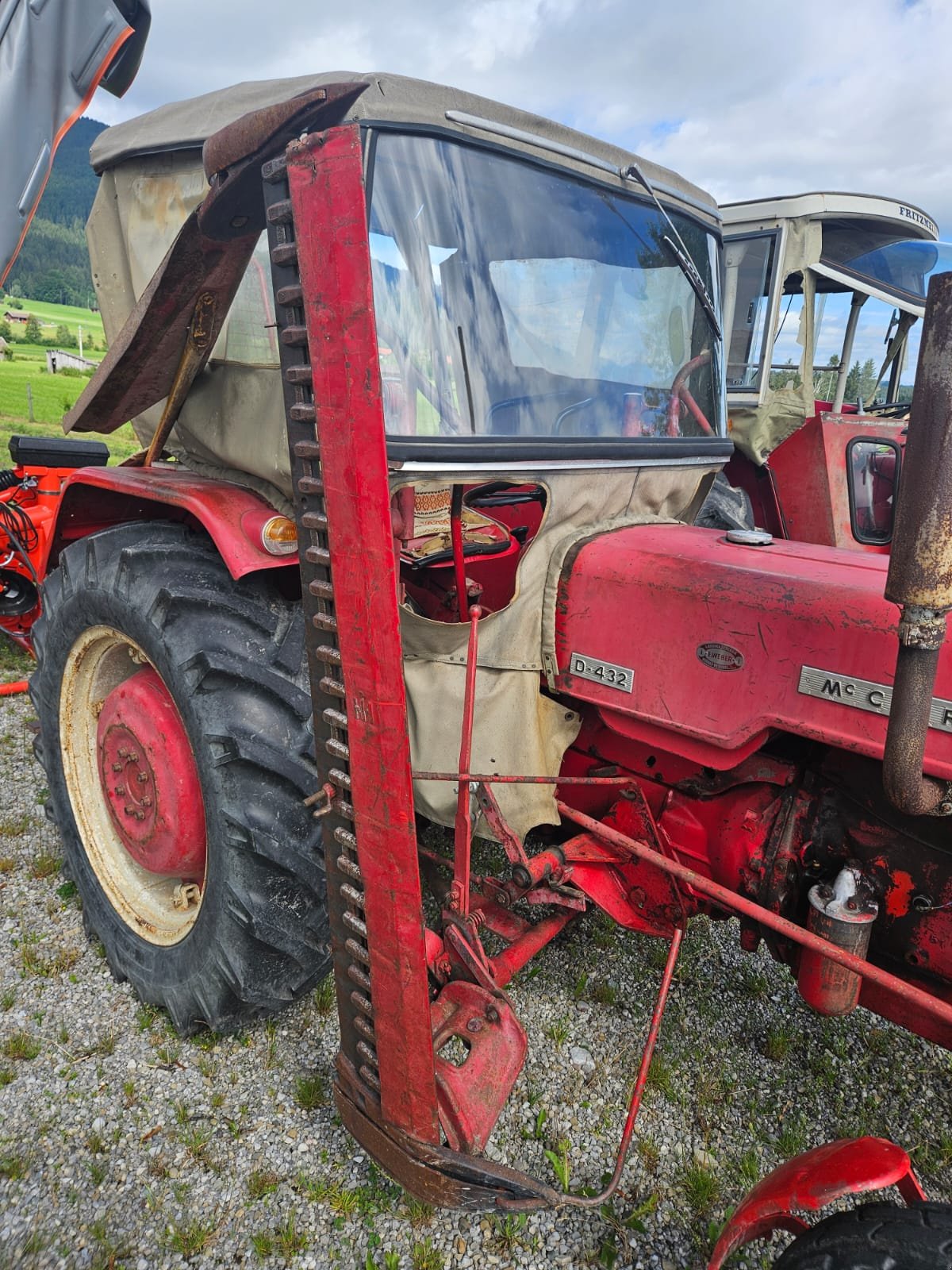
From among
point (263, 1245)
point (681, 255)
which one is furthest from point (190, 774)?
point (681, 255)

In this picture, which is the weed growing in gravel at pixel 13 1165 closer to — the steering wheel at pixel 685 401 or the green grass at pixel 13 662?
the steering wheel at pixel 685 401

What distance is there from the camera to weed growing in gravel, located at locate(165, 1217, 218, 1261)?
1.57 meters

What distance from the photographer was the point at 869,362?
7.07 meters

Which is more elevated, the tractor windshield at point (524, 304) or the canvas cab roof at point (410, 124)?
the canvas cab roof at point (410, 124)

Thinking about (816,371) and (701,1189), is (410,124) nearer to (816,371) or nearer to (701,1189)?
(701,1189)

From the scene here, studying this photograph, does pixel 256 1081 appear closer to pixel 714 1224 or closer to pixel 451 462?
pixel 714 1224

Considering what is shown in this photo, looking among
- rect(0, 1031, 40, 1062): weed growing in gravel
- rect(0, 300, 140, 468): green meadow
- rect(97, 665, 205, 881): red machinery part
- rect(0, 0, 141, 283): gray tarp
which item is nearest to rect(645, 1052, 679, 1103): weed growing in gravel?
rect(97, 665, 205, 881): red machinery part

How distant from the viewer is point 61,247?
90.1 m

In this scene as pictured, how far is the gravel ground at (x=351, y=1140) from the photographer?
1.61 meters

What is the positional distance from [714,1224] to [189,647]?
1605mm

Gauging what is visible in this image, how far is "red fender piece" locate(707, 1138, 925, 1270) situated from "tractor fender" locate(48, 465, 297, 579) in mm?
1436

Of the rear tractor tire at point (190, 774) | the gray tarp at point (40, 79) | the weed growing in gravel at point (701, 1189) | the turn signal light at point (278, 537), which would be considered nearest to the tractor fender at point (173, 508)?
the turn signal light at point (278, 537)

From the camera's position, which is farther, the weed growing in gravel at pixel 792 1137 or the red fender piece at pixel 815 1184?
the weed growing in gravel at pixel 792 1137

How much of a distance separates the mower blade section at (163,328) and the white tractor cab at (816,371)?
110 inches
